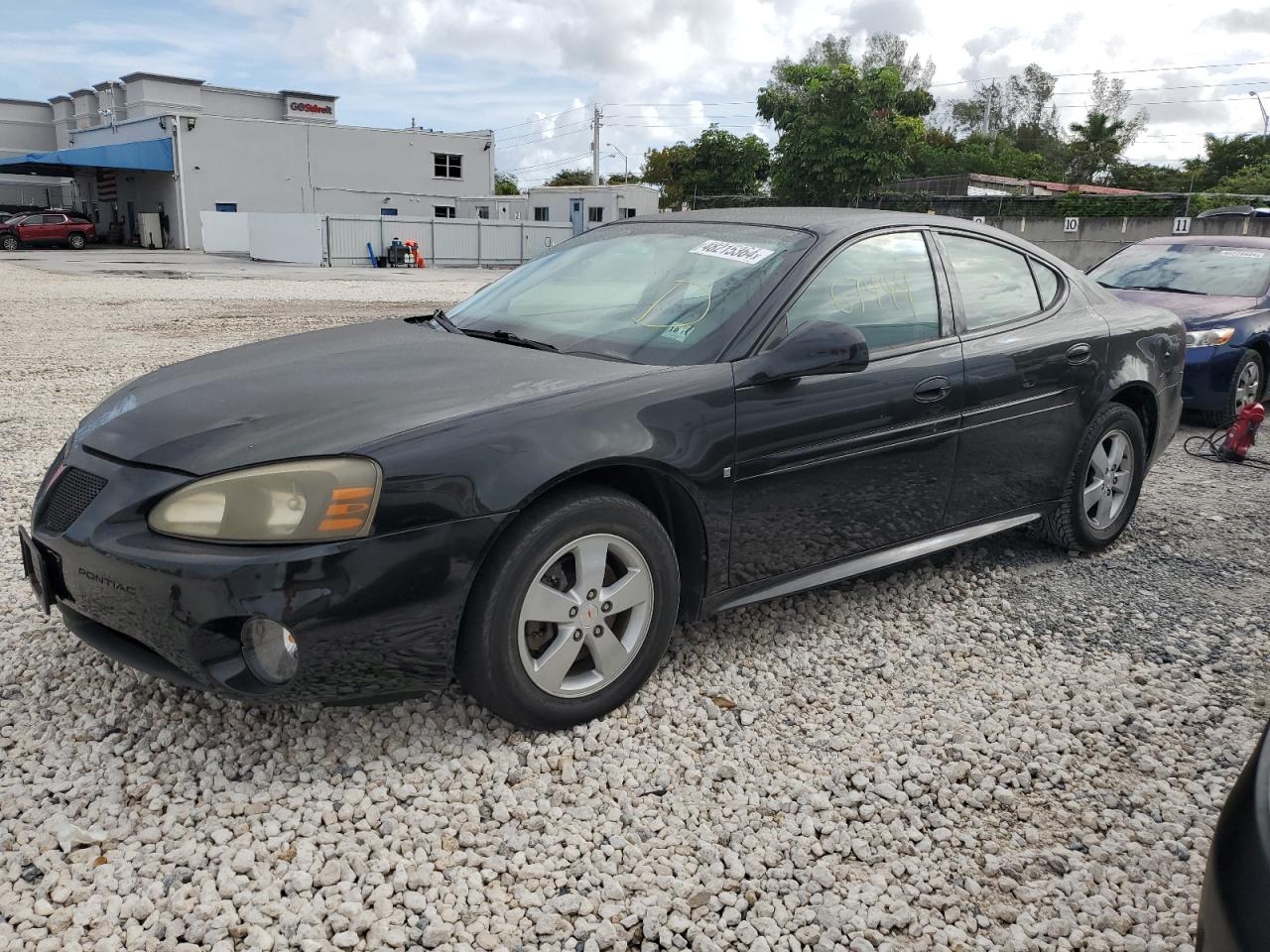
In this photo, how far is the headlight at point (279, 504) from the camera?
8.06ft

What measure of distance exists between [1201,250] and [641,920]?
8769 millimetres

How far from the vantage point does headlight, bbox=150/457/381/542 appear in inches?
96.7

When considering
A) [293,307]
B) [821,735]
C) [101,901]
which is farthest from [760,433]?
[293,307]

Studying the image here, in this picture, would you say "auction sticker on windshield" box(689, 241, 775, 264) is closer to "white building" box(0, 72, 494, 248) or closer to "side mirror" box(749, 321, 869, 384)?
"side mirror" box(749, 321, 869, 384)

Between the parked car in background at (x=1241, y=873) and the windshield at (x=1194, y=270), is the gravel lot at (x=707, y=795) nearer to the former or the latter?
the parked car in background at (x=1241, y=873)

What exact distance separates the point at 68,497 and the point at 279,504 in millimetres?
713

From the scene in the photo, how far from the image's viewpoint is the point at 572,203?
50.0 m

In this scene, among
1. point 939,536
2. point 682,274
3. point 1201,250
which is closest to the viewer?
point 682,274

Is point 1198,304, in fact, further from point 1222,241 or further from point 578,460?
point 578,460

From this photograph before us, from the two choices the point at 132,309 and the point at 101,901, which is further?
the point at 132,309

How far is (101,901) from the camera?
2.25m

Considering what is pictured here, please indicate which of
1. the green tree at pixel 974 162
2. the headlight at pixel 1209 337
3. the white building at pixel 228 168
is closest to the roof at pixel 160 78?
the white building at pixel 228 168

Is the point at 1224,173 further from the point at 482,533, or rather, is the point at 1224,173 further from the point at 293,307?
the point at 482,533

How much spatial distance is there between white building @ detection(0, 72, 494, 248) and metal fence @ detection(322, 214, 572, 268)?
12.5m
